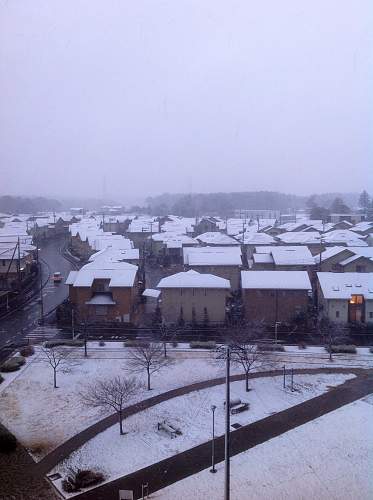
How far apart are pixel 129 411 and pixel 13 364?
227 centimetres

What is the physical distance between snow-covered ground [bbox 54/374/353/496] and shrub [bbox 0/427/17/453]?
0.61 metres

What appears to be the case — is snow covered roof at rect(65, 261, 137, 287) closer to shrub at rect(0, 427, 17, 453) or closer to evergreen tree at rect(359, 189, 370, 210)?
shrub at rect(0, 427, 17, 453)

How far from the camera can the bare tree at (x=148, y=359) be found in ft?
21.9

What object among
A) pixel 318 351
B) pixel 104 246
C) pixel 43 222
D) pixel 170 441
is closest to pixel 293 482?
pixel 170 441

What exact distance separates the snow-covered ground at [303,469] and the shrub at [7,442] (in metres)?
1.66

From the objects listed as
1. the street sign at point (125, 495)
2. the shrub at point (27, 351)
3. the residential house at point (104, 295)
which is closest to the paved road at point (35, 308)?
the shrub at point (27, 351)

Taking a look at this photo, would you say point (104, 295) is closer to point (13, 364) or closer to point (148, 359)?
point (13, 364)

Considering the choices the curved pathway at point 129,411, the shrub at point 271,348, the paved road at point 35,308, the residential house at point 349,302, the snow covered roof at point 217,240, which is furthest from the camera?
the snow covered roof at point 217,240

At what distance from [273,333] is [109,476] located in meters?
5.06

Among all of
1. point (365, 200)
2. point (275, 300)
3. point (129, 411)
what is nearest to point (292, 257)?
point (275, 300)

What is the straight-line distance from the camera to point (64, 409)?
573 cm

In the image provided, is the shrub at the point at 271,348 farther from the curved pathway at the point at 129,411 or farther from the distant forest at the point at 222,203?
the distant forest at the point at 222,203

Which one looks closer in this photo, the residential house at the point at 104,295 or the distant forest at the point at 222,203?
the residential house at the point at 104,295

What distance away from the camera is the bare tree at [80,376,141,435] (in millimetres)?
5398
